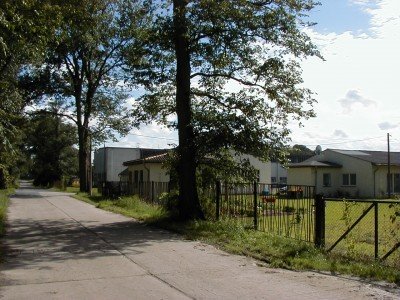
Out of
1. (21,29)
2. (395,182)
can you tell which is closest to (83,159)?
(395,182)

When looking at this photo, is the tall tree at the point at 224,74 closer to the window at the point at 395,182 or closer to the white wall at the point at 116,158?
the window at the point at 395,182

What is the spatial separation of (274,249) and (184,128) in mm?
7301

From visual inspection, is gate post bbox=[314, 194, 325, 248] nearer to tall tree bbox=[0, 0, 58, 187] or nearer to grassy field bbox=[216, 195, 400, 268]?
grassy field bbox=[216, 195, 400, 268]

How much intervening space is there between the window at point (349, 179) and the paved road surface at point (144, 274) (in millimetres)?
36585

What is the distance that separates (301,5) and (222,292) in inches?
454

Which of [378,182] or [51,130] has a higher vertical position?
[51,130]

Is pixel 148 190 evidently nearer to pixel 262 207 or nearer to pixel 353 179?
pixel 262 207

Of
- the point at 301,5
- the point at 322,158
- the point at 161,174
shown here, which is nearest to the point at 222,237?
the point at 301,5

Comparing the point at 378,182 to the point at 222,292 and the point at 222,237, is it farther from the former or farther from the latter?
the point at 222,292

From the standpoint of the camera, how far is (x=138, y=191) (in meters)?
30.8

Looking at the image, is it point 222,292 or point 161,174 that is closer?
point 222,292

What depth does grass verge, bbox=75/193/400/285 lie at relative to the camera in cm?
880

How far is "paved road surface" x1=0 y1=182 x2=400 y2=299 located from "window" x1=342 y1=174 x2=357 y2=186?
36585mm

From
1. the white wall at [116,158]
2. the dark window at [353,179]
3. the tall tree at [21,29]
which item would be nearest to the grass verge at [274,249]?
the tall tree at [21,29]
